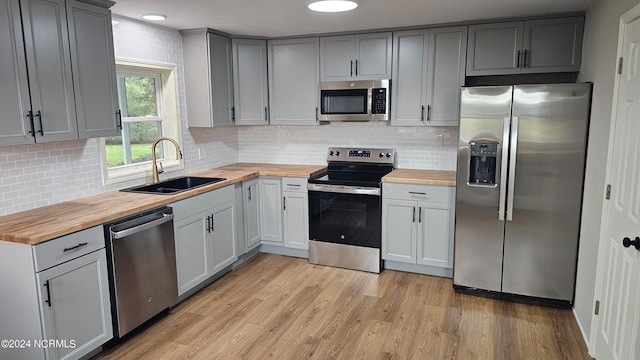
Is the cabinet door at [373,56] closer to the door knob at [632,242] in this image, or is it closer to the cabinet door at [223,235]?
the cabinet door at [223,235]

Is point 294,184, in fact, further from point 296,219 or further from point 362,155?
point 362,155

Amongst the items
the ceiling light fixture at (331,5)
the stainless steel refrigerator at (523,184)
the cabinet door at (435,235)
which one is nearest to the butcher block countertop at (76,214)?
the ceiling light fixture at (331,5)

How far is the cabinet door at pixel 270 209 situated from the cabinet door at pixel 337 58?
1224mm

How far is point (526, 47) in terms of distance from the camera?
3.49 metres

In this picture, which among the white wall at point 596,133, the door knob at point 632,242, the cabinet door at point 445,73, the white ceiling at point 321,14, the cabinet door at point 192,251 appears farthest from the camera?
the cabinet door at point 445,73

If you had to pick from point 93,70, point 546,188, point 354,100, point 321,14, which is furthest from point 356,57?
point 93,70

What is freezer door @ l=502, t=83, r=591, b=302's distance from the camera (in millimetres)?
2967

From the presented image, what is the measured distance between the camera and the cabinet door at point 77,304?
7.34 feet

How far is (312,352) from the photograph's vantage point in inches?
105

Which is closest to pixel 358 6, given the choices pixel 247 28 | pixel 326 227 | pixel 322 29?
pixel 322 29

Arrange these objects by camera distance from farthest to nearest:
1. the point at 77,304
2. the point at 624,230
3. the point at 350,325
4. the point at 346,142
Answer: the point at 346,142 < the point at 350,325 < the point at 77,304 < the point at 624,230

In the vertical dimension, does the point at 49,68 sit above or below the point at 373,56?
below

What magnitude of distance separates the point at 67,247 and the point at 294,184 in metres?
2.20

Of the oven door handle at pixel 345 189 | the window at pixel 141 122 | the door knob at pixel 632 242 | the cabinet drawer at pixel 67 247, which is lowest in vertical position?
the cabinet drawer at pixel 67 247
